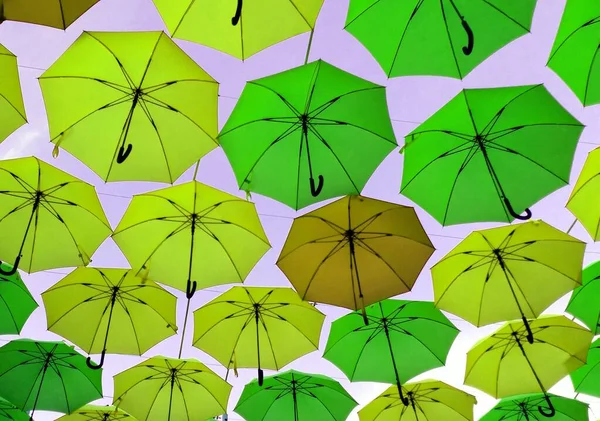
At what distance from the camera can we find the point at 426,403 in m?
9.66

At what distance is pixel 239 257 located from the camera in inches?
309

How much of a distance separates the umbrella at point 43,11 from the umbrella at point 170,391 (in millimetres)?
6013

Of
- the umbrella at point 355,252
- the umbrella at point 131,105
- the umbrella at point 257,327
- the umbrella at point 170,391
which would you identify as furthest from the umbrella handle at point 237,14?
the umbrella at point 170,391

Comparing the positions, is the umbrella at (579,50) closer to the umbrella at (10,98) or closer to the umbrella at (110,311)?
the umbrella at (10,98)

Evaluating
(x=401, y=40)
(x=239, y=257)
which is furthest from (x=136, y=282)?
(x=401, y=40)

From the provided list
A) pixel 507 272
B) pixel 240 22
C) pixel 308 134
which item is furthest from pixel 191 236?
pixel 507 272

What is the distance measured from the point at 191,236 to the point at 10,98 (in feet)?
10.0

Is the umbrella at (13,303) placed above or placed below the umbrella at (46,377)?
above

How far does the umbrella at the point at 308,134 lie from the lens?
6.19 metres

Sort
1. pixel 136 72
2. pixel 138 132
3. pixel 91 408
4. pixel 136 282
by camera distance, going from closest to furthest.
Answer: pixel 136 72 < pixel 138 132 < pixel 136 282 < pixel 91 408

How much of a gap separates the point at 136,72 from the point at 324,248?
372cm

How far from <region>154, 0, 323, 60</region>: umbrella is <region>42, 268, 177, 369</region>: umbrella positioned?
4247 mm

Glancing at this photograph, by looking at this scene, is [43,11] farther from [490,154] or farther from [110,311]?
[490,154]

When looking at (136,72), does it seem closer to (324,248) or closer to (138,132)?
(138,132)
